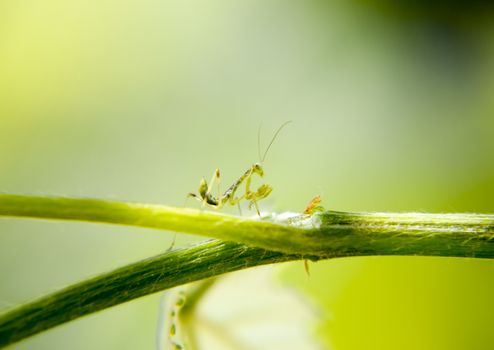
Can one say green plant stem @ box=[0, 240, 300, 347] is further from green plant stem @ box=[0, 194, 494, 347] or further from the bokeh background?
the bokeh background

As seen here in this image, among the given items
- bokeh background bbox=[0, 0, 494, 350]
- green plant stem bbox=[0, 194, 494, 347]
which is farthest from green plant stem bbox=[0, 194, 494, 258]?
bokeh background bbox=[0, 0, 494, 350]

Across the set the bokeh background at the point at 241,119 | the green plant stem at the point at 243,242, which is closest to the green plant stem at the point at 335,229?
the green plant stem at the point at 243,242

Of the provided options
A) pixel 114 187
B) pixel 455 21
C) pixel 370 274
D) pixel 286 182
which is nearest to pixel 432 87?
pixel 455 21

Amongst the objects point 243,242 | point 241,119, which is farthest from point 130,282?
point 241,119

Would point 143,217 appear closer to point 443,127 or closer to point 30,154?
point 30,154

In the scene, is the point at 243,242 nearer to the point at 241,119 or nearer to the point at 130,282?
the point at 130,282
